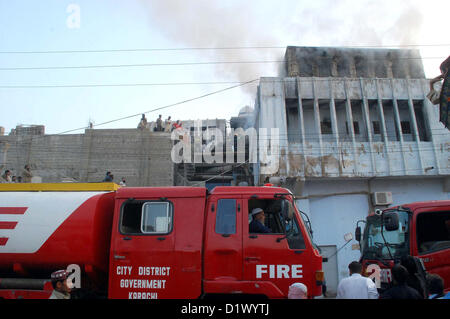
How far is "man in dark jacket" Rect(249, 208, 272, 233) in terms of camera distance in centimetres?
516

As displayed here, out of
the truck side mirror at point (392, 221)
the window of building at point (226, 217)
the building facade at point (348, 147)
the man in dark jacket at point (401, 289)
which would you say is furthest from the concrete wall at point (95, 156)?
the man in dark jacket at point (401, 289)

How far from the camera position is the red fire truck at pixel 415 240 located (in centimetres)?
595

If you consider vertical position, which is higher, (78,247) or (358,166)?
(358,166)

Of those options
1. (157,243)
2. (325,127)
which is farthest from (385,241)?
(325,127)

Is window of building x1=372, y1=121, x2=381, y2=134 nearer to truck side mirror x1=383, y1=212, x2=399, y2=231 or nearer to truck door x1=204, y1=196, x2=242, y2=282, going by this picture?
truck side mirror x1=383, y1=212, x2=399, y2=231

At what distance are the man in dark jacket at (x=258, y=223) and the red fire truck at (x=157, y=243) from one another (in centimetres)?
10

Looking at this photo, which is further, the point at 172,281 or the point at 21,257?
the point at 21,257

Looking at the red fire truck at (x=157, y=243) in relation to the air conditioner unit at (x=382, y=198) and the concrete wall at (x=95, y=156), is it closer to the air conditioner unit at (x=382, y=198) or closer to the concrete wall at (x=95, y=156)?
the air conditioner unit at (x=382, y=198)

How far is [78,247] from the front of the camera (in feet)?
17.2

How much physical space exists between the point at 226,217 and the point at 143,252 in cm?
140

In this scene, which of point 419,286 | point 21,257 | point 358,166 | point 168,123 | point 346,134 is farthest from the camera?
point 168,123
